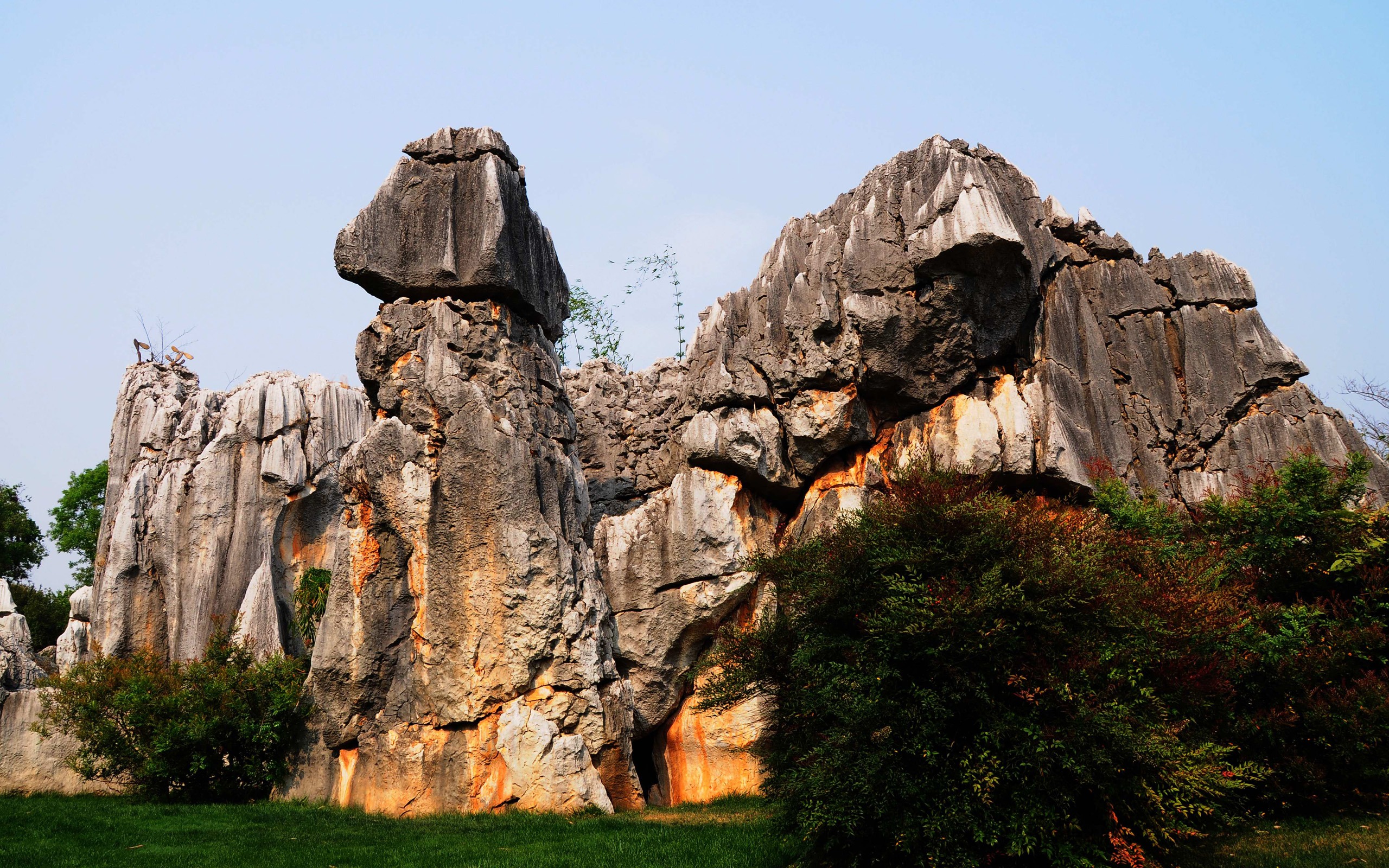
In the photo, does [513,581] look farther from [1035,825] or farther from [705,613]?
[1035,825]

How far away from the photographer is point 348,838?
12977 mm

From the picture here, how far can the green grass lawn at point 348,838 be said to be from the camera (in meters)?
11.3

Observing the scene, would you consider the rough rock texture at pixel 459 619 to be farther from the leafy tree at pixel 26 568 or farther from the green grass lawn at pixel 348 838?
the leafy tree at pixel 26 568

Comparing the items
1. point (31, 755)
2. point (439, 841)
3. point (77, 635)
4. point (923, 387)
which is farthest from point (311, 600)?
point (923, 387)

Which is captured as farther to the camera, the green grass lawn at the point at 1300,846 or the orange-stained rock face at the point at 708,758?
the orange-stained rock face at the point at 708,758

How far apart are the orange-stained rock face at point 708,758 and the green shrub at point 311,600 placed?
7.57m

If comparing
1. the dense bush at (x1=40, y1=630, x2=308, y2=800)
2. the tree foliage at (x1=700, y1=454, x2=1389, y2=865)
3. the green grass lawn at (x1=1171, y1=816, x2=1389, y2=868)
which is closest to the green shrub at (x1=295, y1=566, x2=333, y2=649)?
the dense bush at (x1=40, y1=630, x2=308, y2=800)

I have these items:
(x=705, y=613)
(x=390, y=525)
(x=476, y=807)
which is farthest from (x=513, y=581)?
(x=705, y=613)

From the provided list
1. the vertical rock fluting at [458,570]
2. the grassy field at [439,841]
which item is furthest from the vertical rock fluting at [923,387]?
the grassy field at [439,841]

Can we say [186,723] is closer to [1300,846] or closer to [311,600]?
[311,600]

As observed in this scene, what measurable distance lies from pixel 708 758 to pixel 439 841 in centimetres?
887

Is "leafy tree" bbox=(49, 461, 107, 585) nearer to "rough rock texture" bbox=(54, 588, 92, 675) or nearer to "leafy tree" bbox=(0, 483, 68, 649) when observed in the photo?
"leafy tree" bbox=(0, 483, 68, 649)

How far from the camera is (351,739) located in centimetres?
1666

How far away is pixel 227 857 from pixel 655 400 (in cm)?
1438
